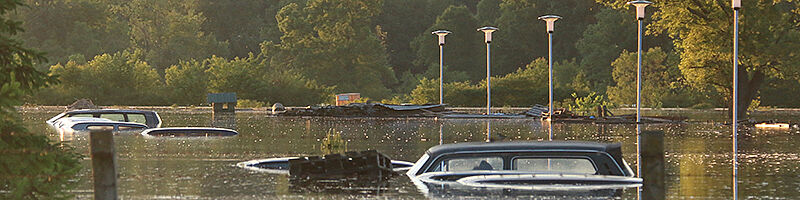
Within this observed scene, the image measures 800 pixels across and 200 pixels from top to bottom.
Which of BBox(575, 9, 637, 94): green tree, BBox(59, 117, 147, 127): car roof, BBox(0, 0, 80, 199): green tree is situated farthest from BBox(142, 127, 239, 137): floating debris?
BBox(575, 9, 637, 94): green tree

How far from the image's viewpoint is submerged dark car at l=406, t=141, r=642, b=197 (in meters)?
15.4

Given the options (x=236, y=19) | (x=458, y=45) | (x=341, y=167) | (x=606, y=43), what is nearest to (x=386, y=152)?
(x=341, y=167)

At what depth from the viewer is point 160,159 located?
73.3ft

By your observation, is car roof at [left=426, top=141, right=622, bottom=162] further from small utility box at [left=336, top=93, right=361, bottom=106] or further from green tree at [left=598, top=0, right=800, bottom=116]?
small utility box at [left=336, top=93, right=361, bottom=106]

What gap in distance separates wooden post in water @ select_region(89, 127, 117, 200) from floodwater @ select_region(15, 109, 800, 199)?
205 cm

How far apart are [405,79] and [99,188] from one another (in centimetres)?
8181

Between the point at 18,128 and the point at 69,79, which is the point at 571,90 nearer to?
the point at 69,79

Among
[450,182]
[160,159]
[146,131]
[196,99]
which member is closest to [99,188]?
[450,182]

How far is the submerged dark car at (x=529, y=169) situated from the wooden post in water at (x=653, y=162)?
1.66 meters

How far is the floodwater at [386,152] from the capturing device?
16391 millimetres

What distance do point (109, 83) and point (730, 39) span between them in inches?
1742

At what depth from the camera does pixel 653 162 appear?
13539 millimetres

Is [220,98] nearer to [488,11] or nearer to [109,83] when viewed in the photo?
[109,83]

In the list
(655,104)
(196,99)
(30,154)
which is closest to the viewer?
(30,154)
